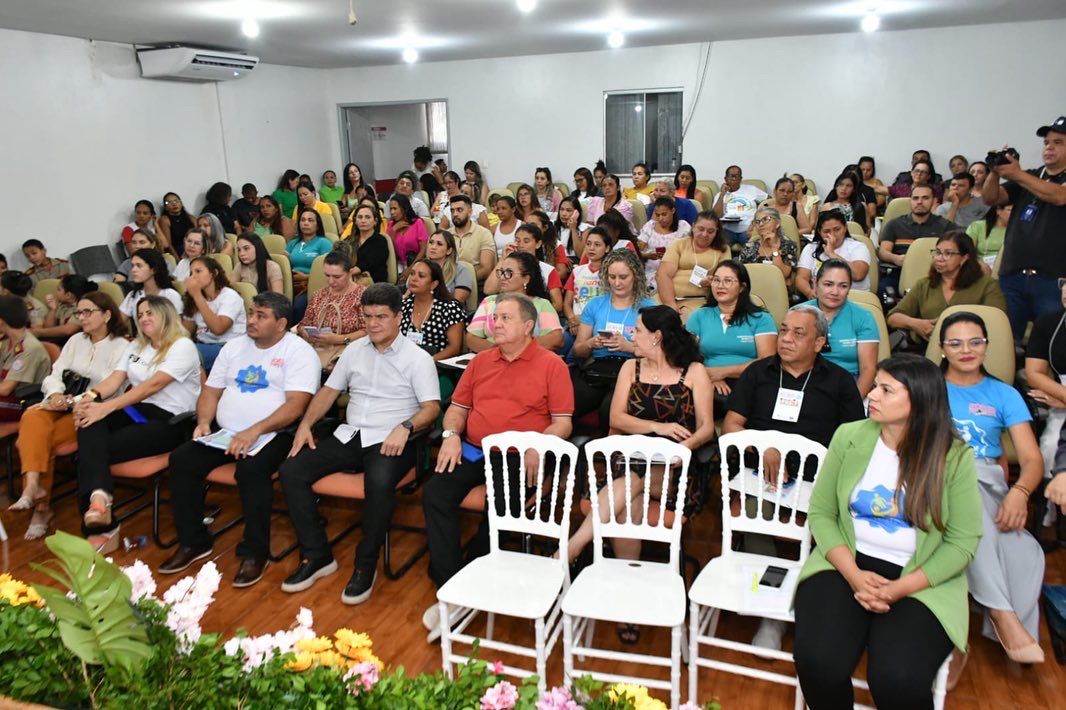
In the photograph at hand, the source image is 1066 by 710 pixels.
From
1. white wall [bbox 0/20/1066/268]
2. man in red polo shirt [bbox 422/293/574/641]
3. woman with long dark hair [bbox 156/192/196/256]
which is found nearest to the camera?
man in red polo shirt [bbox 422/293/574/641]

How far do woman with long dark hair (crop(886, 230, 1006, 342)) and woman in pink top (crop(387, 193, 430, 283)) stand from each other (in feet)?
12.4

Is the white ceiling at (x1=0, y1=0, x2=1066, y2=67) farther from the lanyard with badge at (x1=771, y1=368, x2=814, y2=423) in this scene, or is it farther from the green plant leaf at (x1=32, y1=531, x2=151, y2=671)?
the green plant leaf at (x1=32, y1=531, x2=151, y2=671)

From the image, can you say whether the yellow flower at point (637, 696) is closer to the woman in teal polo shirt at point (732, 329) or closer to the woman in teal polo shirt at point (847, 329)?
the woman in teal polo shirt at point (732, 329)

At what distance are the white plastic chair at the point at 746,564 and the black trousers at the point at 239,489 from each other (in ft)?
6.23

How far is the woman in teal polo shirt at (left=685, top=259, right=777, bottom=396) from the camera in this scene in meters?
3.55

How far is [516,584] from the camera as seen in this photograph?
2.41m

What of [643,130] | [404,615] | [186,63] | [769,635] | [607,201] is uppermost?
[186,63]

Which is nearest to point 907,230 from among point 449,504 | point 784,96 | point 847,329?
point 847,329

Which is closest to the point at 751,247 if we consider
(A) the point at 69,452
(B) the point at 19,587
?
(A) the point at 69,452

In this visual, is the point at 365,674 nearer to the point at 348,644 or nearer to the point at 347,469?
the point at 348,644

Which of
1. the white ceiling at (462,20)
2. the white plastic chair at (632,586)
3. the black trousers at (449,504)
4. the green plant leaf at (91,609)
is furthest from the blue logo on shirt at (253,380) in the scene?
the white ceiling at (462,20)

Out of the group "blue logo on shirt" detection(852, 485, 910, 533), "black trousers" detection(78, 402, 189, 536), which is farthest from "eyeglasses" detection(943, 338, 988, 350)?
"black trousers" detection(78, 402, 189, 536)

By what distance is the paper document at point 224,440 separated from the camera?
10.9 ft

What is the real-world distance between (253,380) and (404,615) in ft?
4.29
